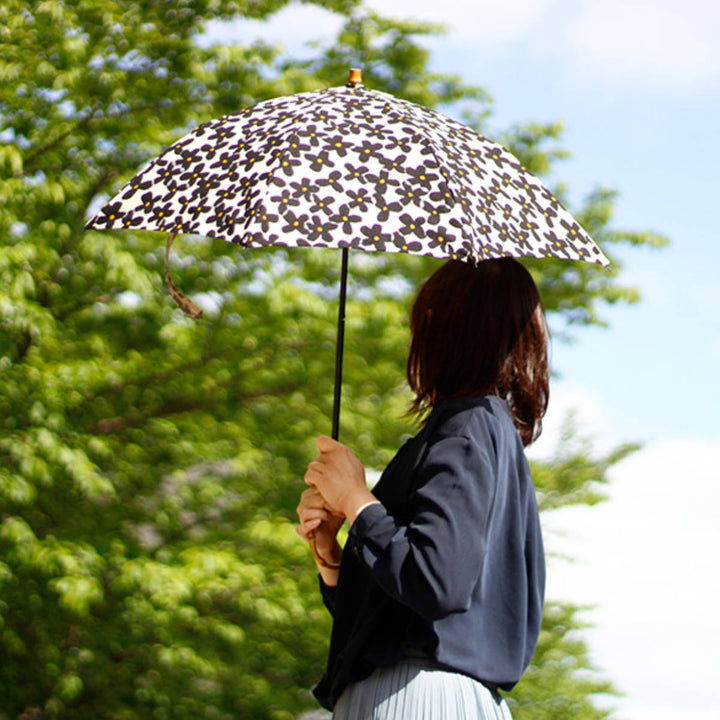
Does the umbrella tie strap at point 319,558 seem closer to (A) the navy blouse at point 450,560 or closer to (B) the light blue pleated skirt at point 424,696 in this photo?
(A) the navy blouse at point 450,560

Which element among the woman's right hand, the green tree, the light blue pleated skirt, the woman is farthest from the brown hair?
the green tree

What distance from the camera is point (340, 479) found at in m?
1.91

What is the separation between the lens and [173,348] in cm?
621

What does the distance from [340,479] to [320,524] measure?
0.20 metres

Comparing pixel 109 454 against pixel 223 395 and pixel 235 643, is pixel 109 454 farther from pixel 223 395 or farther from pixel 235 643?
pixel 235 643

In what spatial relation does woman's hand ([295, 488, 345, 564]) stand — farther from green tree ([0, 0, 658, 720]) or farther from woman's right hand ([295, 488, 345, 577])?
green tree ([0, 0, 658, 720])

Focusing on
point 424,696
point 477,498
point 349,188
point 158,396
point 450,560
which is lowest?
point 424,696

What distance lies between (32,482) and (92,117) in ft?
7.55

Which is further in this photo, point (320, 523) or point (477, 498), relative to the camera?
point (320, 523)

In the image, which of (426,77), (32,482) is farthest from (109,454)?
(426,77)

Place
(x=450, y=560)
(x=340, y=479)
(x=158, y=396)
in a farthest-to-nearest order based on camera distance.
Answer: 1. (x=158, y=396)
2. (x=340, y=479)
3. (x=450, y=560)

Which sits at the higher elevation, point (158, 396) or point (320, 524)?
point (158, 396)

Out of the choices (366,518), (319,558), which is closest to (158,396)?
(319,558)

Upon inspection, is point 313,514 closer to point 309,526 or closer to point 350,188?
point 309,526
